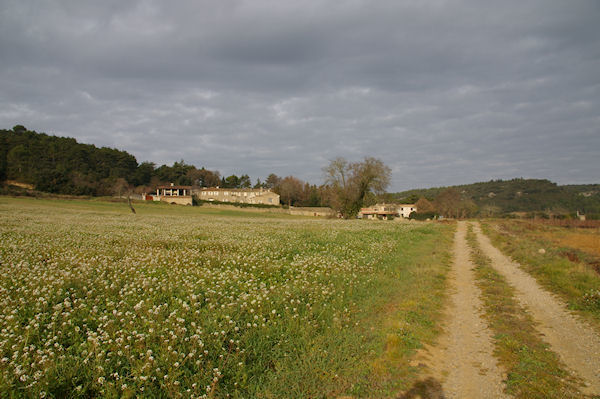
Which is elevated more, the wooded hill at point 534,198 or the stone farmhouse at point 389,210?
the wooded hill at point 534,198

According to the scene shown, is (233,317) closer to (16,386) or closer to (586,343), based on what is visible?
(16,386)

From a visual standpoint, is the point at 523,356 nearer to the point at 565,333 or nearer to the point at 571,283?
the point at 565,333

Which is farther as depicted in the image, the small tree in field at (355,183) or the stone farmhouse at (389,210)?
the stone farmhouse at (389,210)

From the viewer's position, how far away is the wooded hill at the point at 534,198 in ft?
352

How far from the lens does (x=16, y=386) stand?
4125 millimetres

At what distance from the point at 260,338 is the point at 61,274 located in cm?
562

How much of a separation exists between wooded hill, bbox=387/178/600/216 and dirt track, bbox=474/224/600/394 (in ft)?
299

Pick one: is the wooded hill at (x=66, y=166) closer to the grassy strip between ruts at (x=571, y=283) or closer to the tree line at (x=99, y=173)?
the tree line at (x=99, y=173)

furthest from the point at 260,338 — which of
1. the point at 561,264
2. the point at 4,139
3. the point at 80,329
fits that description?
the point at 4,139

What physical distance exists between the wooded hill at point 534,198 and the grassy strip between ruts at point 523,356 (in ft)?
305

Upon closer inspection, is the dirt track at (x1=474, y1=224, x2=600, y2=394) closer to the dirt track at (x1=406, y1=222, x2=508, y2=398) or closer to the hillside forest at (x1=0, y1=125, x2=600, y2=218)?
the dirt track at (x1=406, y1=222, x2=508, y2=398)

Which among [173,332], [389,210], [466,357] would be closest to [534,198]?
[389,210]

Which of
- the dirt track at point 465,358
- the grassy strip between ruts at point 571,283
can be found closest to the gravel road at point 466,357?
the dirt track at point 465,358

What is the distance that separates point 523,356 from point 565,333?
2.12 meters
